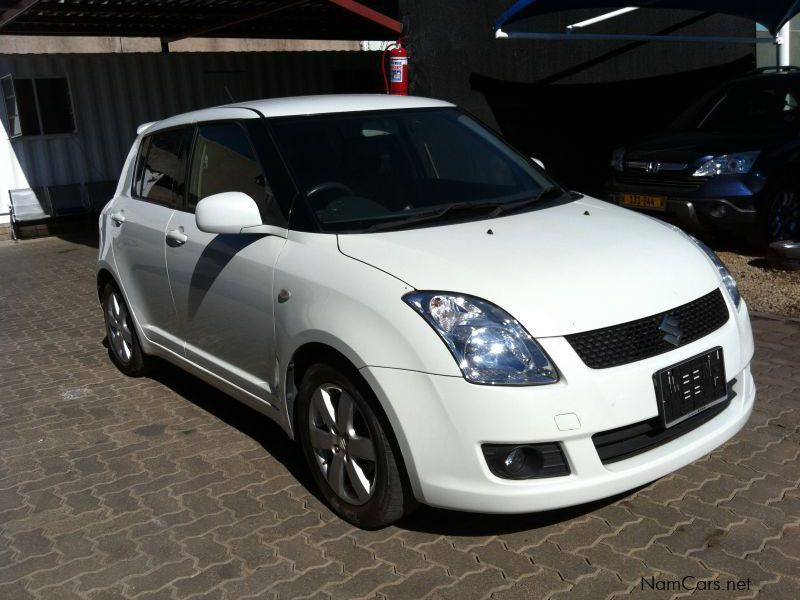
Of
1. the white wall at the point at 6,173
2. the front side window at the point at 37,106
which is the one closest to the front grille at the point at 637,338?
the front side window at the point at 37,106

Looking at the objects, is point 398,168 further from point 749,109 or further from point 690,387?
point 749,109

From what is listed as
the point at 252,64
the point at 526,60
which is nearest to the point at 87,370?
the point at 526,60

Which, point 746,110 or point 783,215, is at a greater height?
point 746,110

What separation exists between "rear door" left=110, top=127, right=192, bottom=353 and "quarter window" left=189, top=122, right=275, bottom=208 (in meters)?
0.18

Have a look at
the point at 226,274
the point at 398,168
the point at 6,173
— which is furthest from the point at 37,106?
the point at 398,168

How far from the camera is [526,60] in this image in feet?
36.4

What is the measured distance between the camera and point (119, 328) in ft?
19.9

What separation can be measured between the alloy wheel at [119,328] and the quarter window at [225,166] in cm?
142

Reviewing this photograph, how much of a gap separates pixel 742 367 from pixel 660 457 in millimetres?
672

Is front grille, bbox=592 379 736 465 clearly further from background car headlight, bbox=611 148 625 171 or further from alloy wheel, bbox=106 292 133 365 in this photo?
background car headlight, bbox=611 148 625 171

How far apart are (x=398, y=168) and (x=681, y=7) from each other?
946 cm

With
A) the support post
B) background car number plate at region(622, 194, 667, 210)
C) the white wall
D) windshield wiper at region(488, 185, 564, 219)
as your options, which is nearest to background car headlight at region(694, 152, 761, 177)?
background car number plate at region(622, 194, 667, 210)

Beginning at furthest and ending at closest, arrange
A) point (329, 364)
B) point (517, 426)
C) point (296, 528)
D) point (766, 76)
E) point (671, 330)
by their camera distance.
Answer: point (766, 76), point (296, 528), point (329, 364), point (671, 330), point (517, 426)

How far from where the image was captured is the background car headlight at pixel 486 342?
3.15 meters
